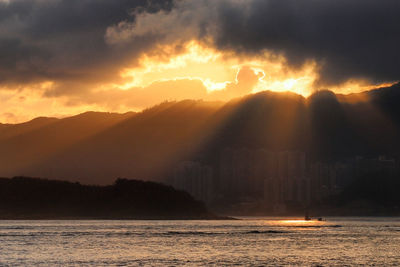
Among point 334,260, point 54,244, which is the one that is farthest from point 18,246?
point 334,260

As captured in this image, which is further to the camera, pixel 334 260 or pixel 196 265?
pixel 334 260

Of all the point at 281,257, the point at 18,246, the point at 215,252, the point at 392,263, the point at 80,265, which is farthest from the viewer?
the point at 18,246

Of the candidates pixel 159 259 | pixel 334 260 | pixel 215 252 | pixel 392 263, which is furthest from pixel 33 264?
pixel 392 263

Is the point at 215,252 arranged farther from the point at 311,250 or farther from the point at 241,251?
the point at 311,250

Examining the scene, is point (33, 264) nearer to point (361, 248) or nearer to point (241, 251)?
point (241, 251)

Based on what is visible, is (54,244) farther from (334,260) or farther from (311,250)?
(334,260)

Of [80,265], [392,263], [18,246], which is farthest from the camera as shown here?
[18,246]

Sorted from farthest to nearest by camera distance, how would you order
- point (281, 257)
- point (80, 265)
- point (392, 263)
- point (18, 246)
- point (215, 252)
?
point (18, 246)
point (215, 252)
point (281, 257)
point (392, 263)
point (80, 265)

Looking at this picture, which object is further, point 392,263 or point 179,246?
point 179,246
